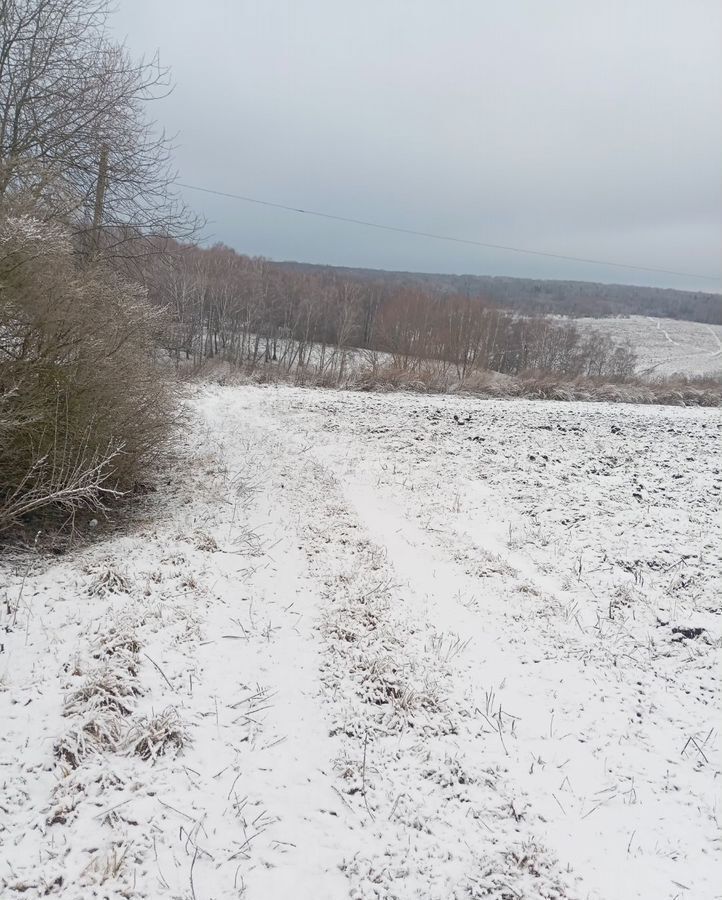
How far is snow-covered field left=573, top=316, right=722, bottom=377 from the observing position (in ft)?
212

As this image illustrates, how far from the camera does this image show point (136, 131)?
10.1m

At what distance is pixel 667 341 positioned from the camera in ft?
280

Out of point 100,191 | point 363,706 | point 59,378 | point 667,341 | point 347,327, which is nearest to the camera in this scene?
point 363,706

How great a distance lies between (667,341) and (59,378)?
322ft

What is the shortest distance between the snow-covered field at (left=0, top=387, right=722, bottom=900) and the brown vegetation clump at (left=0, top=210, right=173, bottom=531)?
867 mm

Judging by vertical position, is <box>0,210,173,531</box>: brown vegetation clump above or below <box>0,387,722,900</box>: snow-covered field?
above

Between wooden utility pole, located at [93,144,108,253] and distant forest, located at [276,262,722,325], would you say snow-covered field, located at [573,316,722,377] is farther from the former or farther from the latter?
wooden utility pole, located at [93,144,108,253]

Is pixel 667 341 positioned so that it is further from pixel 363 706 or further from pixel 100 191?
pixel 363 706

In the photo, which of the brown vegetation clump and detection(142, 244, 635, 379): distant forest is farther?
detection(142, 244, 635, 379): distant forest

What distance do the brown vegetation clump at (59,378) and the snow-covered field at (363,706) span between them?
867 mm

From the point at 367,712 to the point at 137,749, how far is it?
1530mm

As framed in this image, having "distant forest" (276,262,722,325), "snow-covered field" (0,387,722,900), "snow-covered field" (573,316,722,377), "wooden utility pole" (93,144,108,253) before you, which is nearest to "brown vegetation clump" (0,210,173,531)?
"snow-covered field" (0,387,722,900)

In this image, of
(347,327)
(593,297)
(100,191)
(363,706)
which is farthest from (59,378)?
(593,297)

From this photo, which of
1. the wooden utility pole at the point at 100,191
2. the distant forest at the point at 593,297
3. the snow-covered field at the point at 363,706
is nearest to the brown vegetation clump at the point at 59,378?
the snow-covered field at the point at 363,706
